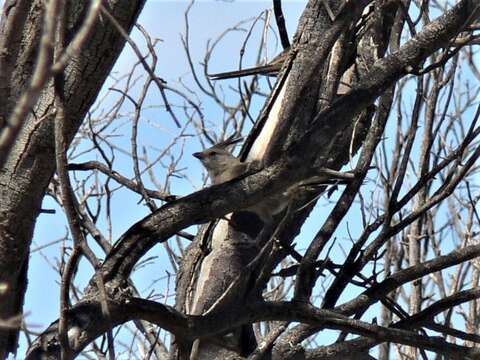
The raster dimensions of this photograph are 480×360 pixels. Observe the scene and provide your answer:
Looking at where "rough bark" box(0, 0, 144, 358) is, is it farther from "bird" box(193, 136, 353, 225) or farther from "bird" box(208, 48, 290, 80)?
"bird" box(208, 48, 290, 80)

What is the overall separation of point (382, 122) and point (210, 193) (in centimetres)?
105

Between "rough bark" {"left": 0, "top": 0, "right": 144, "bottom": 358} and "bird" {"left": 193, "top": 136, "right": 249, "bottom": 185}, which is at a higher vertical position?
"bird" {"left": 193, "top": 136, "right": 249, "bottom": 185}

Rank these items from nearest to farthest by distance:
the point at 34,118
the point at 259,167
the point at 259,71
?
the point at 34,118 → the point at 259,167 → the point at 259,71

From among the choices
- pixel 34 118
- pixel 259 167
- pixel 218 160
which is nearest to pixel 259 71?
pixel 218 160

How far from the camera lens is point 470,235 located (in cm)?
543

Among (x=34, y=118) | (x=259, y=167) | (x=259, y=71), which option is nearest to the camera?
(x=34, y=118)

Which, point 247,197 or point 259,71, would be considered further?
point 259,71

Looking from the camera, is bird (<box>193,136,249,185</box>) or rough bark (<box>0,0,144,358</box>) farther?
bird (<box>193,136,249,185</box>)

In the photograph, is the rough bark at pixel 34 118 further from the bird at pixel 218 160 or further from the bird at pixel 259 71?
the bird at pixel 259 71

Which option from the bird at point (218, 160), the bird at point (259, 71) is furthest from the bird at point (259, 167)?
the bird at point (259, 71)

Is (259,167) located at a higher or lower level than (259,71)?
lower

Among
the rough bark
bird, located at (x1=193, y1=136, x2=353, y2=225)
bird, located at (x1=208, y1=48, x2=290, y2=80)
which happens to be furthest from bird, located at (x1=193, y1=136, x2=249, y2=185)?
the rough bark

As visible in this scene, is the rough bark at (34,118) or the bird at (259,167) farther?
the bird at (259,167)

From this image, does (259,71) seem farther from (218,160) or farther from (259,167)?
(259,167)
